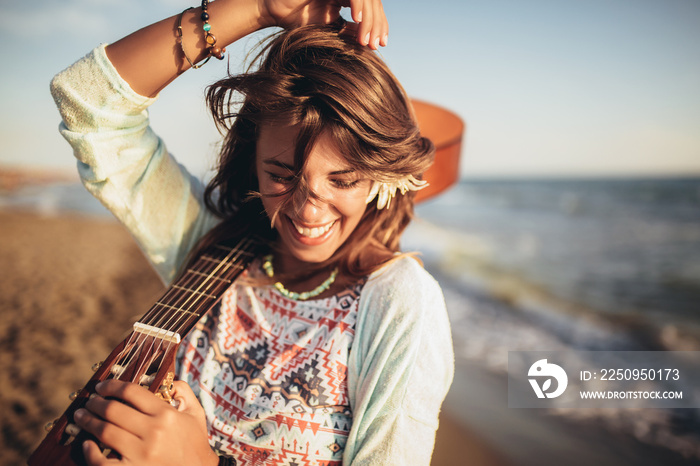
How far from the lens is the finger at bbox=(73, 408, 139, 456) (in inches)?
34.3

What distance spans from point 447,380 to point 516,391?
2588 millimetres

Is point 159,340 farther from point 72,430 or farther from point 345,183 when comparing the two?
point 345,183

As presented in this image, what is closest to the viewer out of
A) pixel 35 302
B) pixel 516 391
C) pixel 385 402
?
pixel 385 402

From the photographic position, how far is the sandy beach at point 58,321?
2.79 m

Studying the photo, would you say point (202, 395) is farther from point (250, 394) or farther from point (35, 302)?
point (35, 302)

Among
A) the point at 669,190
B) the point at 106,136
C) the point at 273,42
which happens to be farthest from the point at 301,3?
the point at 669,190

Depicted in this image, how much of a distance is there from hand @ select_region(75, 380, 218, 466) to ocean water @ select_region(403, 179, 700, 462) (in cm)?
118

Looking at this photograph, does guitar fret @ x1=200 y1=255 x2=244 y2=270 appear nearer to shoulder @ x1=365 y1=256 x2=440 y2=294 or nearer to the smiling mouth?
the smiling mouth

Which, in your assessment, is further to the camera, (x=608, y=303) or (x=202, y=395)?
(x=608, y=303)

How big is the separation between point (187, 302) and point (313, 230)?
1.37 feet

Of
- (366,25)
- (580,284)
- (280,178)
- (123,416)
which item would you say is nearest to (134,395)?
(123,416)

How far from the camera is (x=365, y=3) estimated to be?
1.12 metres

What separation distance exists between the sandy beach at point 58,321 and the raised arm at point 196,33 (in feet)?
8.25

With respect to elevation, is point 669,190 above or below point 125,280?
below
